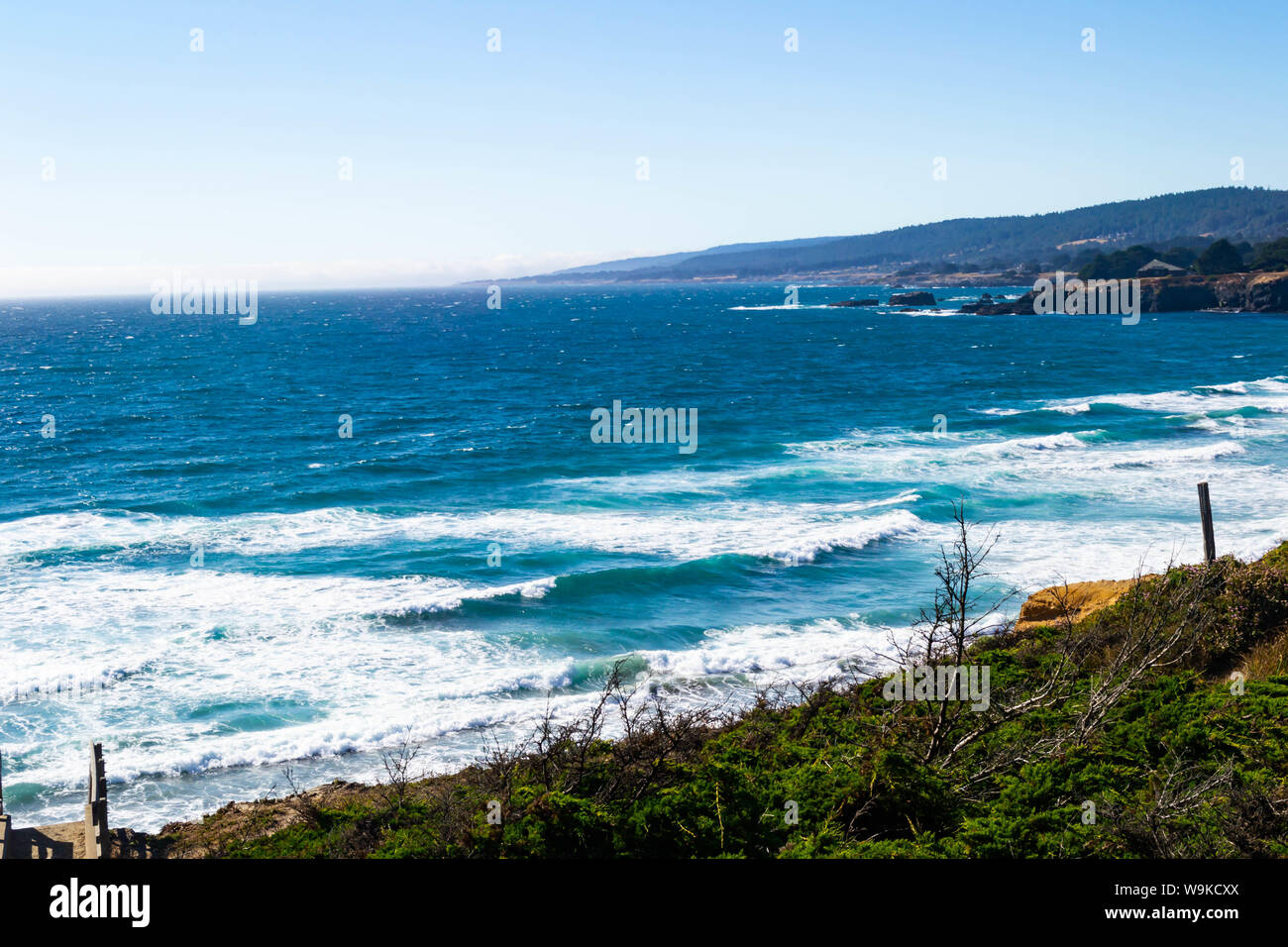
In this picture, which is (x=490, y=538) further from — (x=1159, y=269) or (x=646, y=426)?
(x=1159, y=269)

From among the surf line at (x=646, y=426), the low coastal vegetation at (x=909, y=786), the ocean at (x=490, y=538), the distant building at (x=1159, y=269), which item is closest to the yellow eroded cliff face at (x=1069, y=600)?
the ocean at (x=490, y=538)

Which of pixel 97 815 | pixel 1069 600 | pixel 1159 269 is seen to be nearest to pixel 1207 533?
pixel 1069 600

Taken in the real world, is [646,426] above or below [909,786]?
above

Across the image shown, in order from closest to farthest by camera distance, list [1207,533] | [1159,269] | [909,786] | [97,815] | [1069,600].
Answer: [909,786], [97,815], [1207,533], [1069,600], [1159,269]

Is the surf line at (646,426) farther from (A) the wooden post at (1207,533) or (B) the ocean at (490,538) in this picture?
(A) the wooden post at (1207,533)

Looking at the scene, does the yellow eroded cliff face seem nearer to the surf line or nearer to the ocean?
the ocean
